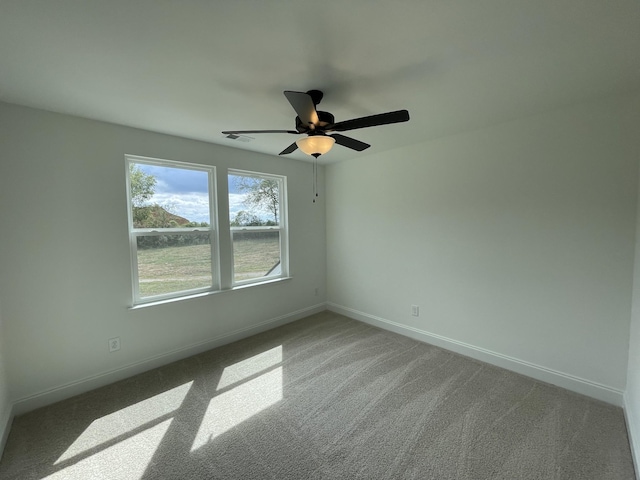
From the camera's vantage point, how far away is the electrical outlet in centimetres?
248

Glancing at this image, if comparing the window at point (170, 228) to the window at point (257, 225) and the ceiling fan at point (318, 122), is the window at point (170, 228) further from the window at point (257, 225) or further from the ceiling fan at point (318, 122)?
the ceiling fan at point (318, 122)

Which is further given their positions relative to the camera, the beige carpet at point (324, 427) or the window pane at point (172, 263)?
the window pane at point (172, 263)

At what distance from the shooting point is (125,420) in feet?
6.56

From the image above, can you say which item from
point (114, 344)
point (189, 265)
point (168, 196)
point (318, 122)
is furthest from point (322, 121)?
point (114, 344)

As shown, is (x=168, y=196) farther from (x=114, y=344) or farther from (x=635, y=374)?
(x=635, y=374)

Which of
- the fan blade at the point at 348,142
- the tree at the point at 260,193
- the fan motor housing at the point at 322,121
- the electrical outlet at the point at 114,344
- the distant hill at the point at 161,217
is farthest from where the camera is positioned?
the tree at the point at 260,193

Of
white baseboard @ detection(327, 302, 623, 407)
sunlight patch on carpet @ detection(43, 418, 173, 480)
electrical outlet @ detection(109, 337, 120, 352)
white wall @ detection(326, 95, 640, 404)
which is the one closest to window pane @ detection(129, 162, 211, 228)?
electrical outlet @ detection(109, 337, 120, 352)

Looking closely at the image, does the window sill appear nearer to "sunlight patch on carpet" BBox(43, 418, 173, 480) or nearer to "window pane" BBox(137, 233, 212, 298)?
"window pane" BBox(137, 233, 212, 298)

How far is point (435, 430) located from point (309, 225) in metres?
2.95

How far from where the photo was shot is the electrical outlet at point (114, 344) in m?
2.48

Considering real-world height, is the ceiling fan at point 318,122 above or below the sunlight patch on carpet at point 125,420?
above

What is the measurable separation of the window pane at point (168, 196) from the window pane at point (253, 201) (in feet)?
1.15

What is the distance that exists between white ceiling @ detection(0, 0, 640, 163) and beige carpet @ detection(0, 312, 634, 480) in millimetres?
2414

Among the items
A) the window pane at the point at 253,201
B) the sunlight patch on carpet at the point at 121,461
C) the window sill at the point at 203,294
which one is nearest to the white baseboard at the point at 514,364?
the window sill at the point at 203,294
